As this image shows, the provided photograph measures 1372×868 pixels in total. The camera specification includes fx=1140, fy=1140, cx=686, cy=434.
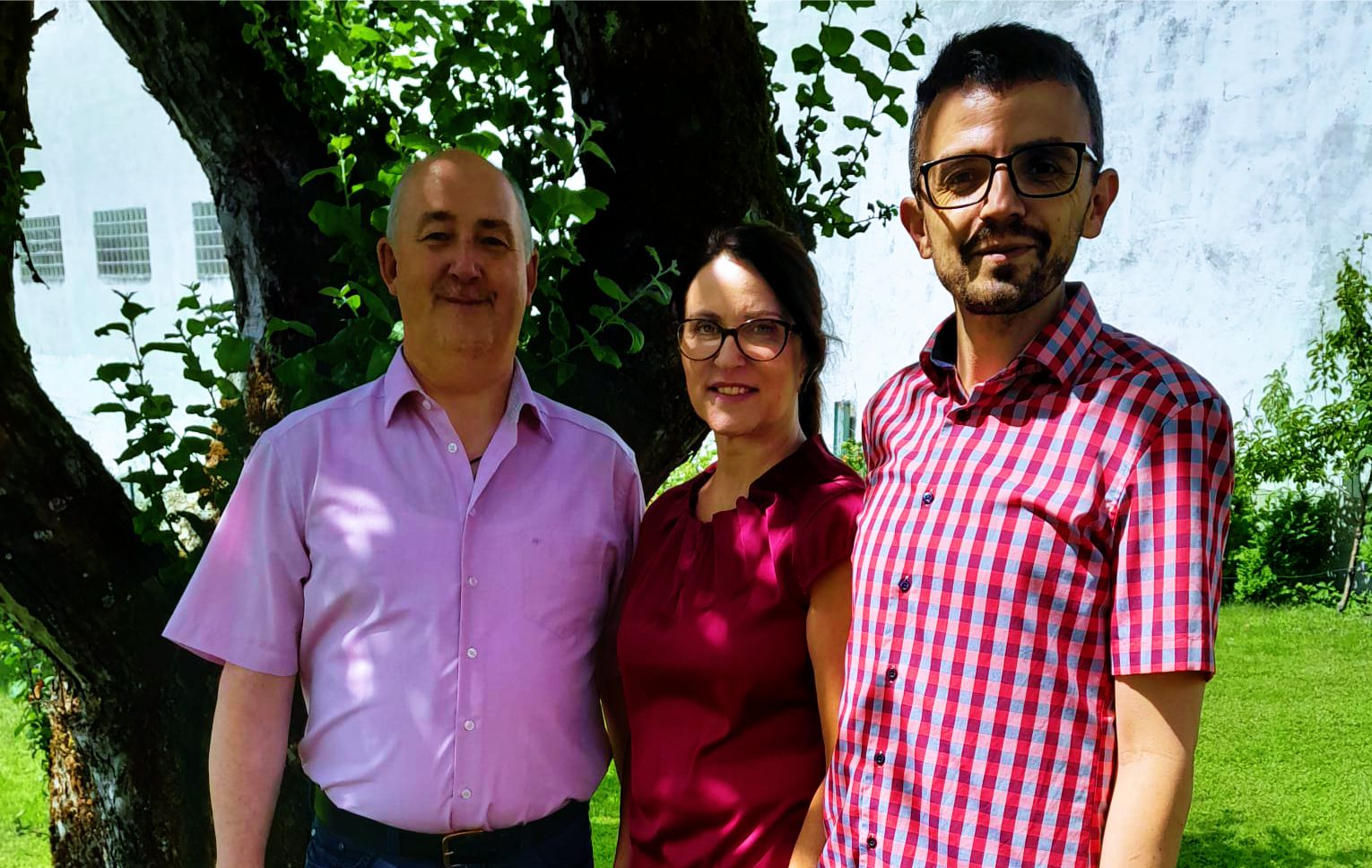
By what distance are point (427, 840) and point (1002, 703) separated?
3.79ft

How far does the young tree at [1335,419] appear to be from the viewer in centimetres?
846

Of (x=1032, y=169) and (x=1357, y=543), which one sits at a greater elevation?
(x=1032, y=169)

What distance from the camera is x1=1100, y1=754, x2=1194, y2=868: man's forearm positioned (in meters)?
1.64

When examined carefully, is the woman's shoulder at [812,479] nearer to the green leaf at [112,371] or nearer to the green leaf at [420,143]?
the green leaf at [420,143]

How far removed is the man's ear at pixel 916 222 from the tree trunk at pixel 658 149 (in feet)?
4.05

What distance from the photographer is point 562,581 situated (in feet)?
7.70

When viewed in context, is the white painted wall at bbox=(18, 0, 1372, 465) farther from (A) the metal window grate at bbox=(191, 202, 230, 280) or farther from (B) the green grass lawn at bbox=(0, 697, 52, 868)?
(B) the green grass lawn at bbox=(0, 697, 52, 868)

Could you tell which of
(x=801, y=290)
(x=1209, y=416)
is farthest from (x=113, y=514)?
(x=1209, y=416)

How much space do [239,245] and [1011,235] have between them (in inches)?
95.2

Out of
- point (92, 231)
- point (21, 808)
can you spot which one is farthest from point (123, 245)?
point (21, 808)

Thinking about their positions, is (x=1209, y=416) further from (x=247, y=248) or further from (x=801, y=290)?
(x=247, y=248)

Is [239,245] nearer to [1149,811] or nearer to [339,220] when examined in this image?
[339,220]

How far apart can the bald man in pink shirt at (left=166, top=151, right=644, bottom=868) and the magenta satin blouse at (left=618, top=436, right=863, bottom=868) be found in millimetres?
200

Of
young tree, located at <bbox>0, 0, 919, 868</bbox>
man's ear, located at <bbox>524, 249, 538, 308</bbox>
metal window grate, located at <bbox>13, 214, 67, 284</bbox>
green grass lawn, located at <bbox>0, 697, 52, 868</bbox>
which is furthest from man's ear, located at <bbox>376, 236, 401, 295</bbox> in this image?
metal window grate, located at <bbox>13, 214, 67, 284</bbox>
